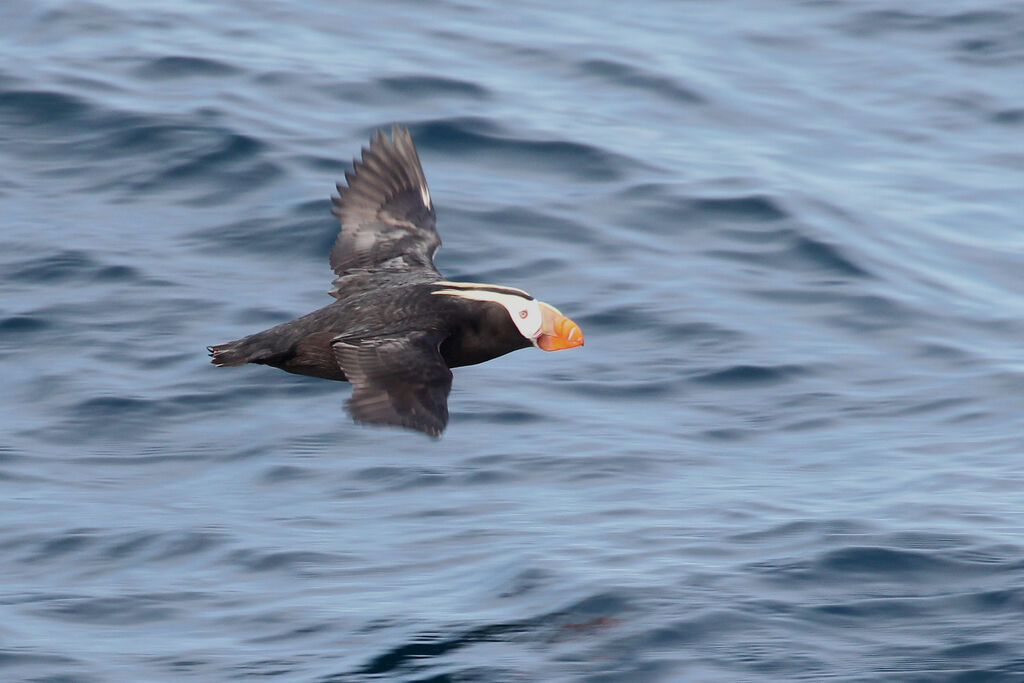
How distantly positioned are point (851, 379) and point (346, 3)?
9891 mm

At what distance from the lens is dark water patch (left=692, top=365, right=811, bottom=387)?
11461 mm

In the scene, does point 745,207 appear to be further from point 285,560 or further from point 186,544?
point 186,544

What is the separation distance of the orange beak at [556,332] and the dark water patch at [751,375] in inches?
153

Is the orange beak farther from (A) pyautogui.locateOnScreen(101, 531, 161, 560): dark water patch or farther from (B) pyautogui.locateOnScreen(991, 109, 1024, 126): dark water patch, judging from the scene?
(B) pyautogui.locateOnScreen(991, 109, 1024, 126): dark water patch

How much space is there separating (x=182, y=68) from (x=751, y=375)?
7185 mm

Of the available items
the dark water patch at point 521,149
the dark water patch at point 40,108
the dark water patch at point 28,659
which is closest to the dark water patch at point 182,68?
the dark water patch at point 40,108

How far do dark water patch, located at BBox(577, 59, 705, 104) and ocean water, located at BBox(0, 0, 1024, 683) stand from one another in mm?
67

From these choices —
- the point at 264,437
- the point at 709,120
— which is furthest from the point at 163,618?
the point at 709,120

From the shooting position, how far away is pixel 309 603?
339 inches

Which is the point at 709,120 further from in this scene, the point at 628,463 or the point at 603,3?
the point at 628,463

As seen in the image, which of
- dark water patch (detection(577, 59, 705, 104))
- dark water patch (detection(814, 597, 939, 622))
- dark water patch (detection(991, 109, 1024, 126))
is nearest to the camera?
dark water patch (detection(814, 597, 939, 622))

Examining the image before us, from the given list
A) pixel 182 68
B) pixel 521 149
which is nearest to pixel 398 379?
pixel 521 149

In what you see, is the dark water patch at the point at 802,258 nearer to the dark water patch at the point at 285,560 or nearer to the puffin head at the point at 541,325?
the dark water patch at the point at 285,560

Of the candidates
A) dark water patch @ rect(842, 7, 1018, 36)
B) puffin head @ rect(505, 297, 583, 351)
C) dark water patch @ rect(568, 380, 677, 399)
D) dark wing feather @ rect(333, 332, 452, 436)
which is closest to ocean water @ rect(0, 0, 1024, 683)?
dark water patch @ rect(568, 380, 677, 399)
